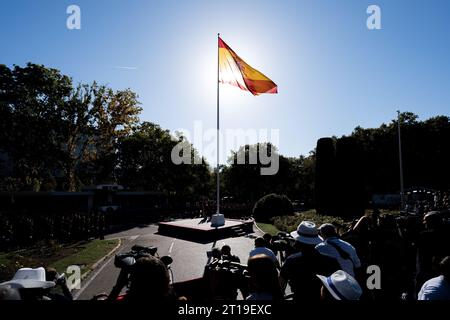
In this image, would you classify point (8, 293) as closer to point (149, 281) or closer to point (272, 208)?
point (149, 281)

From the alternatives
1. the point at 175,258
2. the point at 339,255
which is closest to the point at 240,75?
the point at 175,258

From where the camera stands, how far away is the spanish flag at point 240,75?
14922 millimetres

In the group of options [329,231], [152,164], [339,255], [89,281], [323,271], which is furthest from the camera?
[152,164]

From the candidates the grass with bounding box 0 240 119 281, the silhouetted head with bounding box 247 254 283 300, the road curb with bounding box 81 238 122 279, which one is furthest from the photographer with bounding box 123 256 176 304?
the grass with bounding box 0 240 119 281

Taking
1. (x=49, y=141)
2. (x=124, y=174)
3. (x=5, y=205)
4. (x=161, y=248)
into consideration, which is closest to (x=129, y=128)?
(x=49, y=141)

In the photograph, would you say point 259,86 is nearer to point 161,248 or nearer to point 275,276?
point 161,248

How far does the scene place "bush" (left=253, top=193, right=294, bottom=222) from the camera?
2711cm

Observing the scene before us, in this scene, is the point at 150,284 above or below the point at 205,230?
above

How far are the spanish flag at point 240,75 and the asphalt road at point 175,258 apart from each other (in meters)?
8.20

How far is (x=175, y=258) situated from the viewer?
13242 mm

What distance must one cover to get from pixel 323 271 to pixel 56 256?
13.1 m

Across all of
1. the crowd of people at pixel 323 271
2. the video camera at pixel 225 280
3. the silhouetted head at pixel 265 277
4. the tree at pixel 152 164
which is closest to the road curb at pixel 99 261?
the crowd of people at pixel 323 271

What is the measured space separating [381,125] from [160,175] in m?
37.9

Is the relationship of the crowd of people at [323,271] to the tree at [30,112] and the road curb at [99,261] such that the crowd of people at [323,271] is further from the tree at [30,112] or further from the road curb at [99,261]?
the tree at [30,112]
